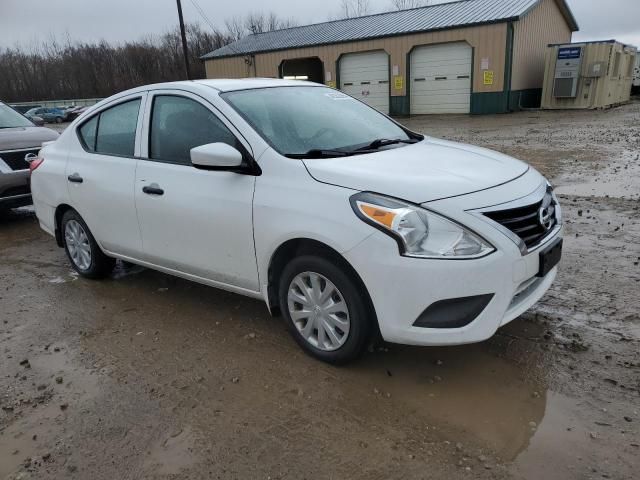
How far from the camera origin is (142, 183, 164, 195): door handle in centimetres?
388

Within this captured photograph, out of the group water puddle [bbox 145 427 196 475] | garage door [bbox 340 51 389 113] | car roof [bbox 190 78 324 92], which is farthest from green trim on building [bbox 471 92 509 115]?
water puddle [bbox 145 427 196 475]

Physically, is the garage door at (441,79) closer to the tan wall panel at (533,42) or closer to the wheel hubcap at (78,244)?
the tan wall panel at (533,42)

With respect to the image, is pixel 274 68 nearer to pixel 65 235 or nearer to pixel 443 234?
pixel 65 235

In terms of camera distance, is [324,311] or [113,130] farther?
[113,130]

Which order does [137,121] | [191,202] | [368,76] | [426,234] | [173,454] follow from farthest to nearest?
[368,76], [137,121], [191,202], [426,234], [173,454]

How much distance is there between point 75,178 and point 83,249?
0.72 m

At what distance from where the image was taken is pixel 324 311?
10.4 feet

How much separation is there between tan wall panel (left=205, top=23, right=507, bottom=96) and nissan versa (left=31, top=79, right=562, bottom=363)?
65.9 ft

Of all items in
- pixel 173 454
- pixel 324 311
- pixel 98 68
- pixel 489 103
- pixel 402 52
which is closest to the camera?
pixel 173 454

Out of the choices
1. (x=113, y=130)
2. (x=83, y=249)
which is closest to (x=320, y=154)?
(x=113, y=130)

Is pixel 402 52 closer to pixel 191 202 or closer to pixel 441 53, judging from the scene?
pixel 441 53

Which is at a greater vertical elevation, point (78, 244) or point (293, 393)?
point (78, 244)

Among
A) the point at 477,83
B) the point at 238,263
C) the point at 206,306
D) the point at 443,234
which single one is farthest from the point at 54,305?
the point at 477,83

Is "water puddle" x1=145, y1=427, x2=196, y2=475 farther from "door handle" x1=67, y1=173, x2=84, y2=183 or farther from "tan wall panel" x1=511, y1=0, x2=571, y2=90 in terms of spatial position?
"tan wall panel" x1=511, y1=0, x2=571, y2=90
